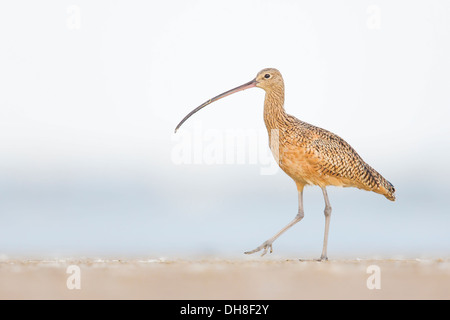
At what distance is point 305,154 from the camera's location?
362 inches

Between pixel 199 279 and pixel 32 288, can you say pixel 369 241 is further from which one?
pixel 32 288

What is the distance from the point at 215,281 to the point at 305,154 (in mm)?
2898

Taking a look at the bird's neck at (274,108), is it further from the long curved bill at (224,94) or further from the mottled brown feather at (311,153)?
the long curved bill at (224,94)

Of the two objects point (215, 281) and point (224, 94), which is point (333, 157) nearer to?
point (224, 94)

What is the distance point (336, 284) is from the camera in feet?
22.3

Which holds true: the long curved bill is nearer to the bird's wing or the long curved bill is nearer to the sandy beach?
the bird's wing

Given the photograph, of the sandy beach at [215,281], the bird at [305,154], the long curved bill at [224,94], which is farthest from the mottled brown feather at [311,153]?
the sandy beach at [215,281]

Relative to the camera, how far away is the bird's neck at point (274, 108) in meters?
9.71

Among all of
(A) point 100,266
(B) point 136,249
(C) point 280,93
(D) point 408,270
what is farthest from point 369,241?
(A) point 100,266

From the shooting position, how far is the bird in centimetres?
921

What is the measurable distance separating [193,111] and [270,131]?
1.40 metres

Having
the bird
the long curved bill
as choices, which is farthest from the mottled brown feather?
the long curved bill

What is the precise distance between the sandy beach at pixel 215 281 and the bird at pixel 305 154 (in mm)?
1861

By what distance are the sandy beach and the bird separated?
6.10 feet
